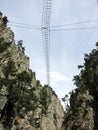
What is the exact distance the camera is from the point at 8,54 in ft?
311

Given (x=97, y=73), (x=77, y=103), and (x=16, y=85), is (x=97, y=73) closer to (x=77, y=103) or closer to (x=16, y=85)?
(x=77, y=103)

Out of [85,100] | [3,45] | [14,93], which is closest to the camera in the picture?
[85,100]

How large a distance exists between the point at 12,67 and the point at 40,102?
10.7 meters

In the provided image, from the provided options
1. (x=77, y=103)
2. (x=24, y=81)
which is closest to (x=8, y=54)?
(x=24, y=81)

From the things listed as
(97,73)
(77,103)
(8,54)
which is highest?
(8,54)

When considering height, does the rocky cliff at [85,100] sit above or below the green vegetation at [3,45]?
below

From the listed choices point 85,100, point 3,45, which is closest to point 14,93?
point 85,100

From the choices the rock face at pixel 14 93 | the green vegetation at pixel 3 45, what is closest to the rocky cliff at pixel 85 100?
the rock face at pixel 14 93

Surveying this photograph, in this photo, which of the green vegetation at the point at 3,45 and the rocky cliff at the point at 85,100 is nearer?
the rocky cliff at the point at 85,100

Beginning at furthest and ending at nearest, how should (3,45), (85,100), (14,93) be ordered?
(3,45), (14,93), (85,100)

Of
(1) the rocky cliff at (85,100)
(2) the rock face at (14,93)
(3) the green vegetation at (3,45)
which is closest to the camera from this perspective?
(1) the rocky cliff at (85,100)

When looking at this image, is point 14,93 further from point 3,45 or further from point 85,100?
point 3,45

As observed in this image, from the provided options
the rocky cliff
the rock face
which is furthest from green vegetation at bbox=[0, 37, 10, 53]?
the rocky cliff

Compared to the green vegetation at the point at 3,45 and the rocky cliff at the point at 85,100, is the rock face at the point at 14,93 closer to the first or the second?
the green vegetation at the point at 3,45
